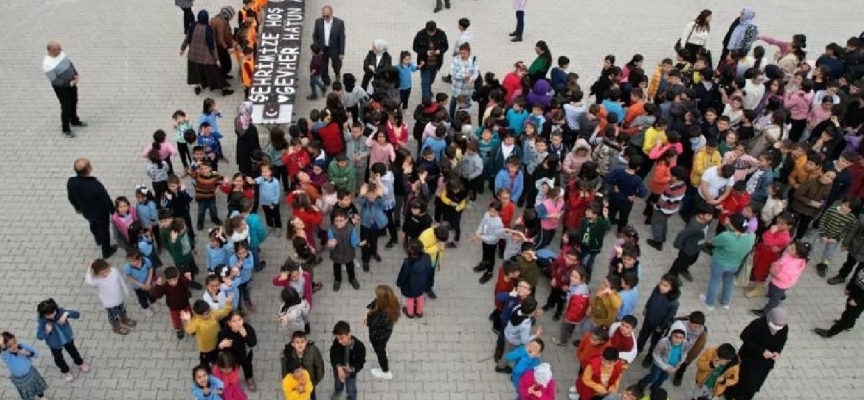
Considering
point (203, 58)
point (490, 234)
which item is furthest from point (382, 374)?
point (203, 58)

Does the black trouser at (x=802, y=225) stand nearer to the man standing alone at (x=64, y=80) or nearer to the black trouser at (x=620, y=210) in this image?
the black trouser at (x=620, y=210)

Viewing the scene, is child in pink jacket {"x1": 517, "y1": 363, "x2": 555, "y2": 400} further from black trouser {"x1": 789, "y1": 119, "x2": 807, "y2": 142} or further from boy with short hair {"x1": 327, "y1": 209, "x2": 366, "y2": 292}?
black trouser {"x1": 789, "y1": 119, "x2": 807, "y2": 142}

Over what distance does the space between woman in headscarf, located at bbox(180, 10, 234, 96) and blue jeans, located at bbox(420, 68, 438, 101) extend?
139 inches

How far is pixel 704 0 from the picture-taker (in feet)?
58.7

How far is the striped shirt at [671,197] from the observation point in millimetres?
9680

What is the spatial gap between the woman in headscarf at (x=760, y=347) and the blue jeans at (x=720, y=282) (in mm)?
1476

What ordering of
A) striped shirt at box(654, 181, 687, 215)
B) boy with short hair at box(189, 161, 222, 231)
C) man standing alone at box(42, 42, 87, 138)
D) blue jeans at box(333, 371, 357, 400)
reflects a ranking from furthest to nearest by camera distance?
man standing alone at box(42, 42, 87, 138)
striped shirt at box(654, 181, 687, 215)
boy with short hair at box(189, 161, 222, 231)
blue jeans at box(333, 371, 357, 400)

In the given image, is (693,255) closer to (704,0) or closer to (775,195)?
(775,195)

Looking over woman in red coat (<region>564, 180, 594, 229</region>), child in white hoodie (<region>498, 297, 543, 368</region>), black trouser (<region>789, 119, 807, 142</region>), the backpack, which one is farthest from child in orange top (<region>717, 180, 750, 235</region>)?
child in white hoodie (<region>498, 297, 543, 368</region>)

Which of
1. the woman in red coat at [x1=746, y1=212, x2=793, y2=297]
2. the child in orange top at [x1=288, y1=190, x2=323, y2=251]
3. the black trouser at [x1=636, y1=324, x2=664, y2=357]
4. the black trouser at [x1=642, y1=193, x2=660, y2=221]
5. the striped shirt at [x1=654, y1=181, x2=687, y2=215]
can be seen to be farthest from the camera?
the black trouser at [x1=642, y1=193, x2=660, y2=221]

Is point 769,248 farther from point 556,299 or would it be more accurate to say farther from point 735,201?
point 556,299

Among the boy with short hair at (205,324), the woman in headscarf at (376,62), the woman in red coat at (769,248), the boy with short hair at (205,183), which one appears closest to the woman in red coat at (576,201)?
the woman in red coat at (769,248)

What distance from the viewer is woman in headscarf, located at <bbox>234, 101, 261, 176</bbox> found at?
1020 centimetres

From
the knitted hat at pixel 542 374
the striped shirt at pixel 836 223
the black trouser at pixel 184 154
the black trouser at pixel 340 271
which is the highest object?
the striped shirt at pixel 836 223
